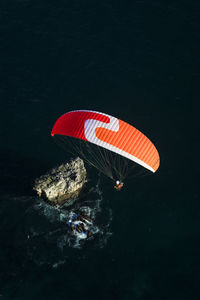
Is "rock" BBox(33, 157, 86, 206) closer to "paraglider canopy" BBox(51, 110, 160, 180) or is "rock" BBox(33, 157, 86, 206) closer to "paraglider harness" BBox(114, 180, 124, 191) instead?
"paraglider harness" BBox(114, 180, 124, 191)

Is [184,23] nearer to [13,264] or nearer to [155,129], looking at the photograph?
[155,129]

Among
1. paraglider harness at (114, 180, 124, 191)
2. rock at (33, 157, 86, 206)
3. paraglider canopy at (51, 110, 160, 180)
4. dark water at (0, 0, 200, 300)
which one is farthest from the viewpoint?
rock at (33, 157, 86, 206)

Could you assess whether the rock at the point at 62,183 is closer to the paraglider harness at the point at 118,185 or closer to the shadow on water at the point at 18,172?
the shadow on water at the point at 18,172

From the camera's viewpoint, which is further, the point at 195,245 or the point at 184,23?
the point at 184,23

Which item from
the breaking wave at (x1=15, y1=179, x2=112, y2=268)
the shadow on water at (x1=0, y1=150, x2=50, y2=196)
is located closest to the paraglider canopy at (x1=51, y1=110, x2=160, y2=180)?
the breaking wave at (x1=15, y1=179, x2=112, y2=268)

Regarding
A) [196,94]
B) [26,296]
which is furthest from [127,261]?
[196,94]

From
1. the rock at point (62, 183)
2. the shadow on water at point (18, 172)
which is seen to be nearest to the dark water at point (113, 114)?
the shadow on water at point (18, 172)
